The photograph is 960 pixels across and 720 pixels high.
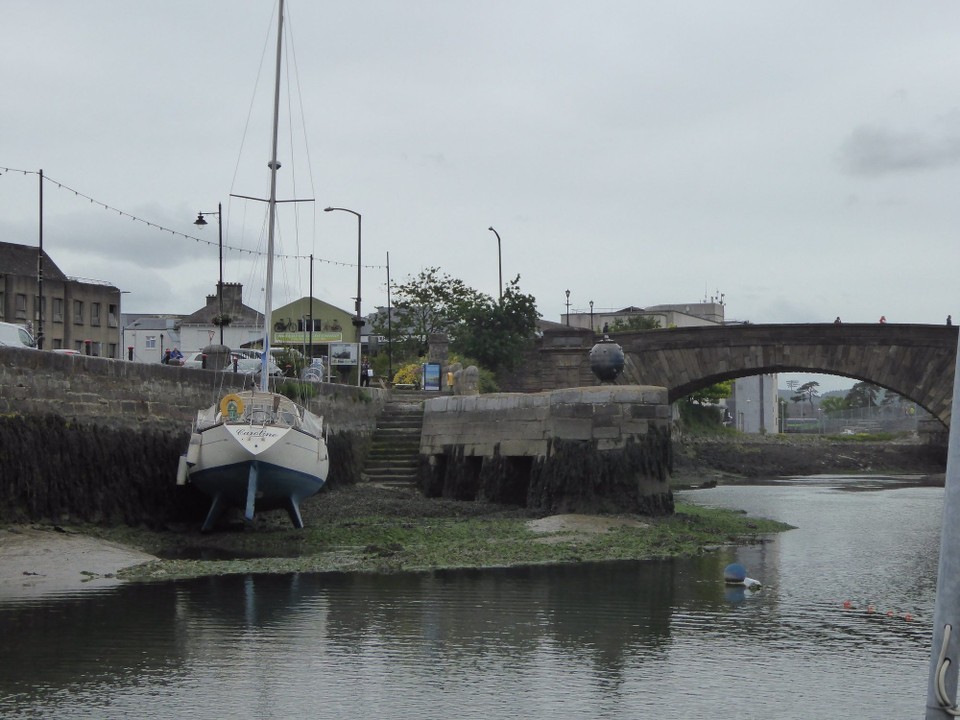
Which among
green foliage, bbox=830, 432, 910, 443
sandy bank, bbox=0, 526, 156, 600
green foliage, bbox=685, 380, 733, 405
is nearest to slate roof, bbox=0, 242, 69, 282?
green foliage, bbox=685, 380, 733, 405

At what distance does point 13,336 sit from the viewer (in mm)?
26156

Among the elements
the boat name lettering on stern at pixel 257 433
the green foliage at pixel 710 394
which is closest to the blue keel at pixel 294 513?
the boat name lettering on stern at pixel 257 433

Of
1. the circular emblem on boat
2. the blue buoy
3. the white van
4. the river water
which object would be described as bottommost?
the river water

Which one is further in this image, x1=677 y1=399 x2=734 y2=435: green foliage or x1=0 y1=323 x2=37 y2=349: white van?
x1=677 y1=399 x2=734 y2=435: green foliage

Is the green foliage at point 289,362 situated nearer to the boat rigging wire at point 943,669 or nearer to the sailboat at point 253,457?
the sailboat at point 253,457

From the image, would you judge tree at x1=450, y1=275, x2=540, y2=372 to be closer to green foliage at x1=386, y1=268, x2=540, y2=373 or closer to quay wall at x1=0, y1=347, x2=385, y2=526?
green foliage at x1=386, y1=268, x2=540, y2=373

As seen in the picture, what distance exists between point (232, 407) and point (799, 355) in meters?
27.3

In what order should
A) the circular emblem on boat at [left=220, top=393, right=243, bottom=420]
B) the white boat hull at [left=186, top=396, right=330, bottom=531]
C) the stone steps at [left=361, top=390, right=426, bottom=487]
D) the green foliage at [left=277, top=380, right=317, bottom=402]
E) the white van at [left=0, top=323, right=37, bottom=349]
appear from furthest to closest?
the stone steps at [left=361, top=390, right=426, bottom=487] < the green foliage at [left=277, top=380, right=317, bottom=402] < the white van at [left=0, top=323, right=37, bottom=349] < the circular emblem on boat at [left=220, top=393, right=243, bottom=420] < the white boat hull at [left=186, top=396, right=330, bottom=531]

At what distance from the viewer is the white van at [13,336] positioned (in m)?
25.8

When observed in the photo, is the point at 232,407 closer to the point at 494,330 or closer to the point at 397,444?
the point at 397,444

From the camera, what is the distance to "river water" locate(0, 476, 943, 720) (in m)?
11.4

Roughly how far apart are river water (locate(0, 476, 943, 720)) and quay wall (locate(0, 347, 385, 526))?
14.6 feet

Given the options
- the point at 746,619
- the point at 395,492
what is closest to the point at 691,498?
the point at 395,492

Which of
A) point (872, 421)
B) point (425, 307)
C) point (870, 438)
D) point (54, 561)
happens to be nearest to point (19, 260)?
point (425, 307)
